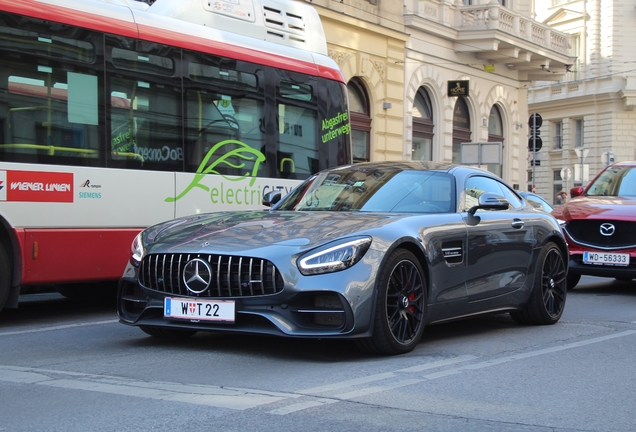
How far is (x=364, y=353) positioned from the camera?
21.6 feet

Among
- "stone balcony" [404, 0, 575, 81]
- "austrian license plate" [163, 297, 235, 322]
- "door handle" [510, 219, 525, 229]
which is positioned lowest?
"austrian license plate" [163, 297, 235, 322]

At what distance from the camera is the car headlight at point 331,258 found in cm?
609

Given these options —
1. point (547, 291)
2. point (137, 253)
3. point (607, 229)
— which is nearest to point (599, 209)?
point (607, 229)

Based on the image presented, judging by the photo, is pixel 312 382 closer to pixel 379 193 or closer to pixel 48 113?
pixel 379 193

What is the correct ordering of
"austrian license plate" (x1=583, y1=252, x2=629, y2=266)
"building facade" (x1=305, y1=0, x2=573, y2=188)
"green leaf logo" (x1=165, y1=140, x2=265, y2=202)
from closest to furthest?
"green leaf logo" (x1=165, y1=140, x2=265, y2=202)
"austrian license plate" (x1=583, y1=252, x2=629, y2=266)
"building facade" (x1=305, y1=0, x2=573, y2=188)

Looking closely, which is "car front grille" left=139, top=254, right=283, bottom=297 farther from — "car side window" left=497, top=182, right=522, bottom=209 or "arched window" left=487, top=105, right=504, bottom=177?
"arched window" left=487, top=105, right=504, bottom=177

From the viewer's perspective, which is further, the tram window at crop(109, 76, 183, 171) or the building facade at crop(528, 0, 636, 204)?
the building facade at crop(528, 0, 636, 204)

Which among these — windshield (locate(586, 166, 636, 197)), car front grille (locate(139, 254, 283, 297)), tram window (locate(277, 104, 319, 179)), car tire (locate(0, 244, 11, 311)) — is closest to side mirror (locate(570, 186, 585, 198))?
windshield (locate(586, 166, 636, 197))

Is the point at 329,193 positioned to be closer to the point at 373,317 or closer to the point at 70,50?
the point at 373,317

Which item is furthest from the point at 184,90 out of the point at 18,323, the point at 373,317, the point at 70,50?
the point at 373,317

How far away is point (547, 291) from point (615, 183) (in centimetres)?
562

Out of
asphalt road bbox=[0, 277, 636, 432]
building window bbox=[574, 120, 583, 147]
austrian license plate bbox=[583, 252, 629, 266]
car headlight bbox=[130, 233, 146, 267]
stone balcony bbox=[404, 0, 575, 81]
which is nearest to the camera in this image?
asphalt road bbox=[0, 277, 636, 432]

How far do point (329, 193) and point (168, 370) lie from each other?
2.38 m

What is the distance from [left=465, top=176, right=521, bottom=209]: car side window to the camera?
7801 millimetres
